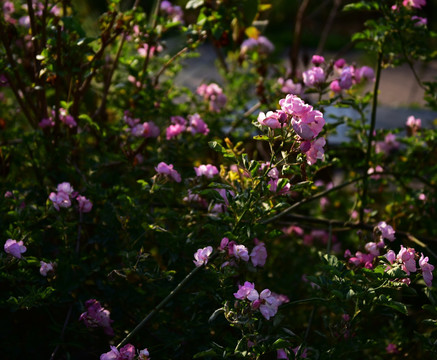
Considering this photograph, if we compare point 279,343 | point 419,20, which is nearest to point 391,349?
point 279,343

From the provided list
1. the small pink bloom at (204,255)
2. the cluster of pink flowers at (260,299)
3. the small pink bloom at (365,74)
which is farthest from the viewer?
the small pink bloom at (365,74)

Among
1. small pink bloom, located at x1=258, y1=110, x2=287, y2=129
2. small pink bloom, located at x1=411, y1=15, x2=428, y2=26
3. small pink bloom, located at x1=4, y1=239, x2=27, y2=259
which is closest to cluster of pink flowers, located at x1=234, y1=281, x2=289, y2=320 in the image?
small pink bloom, located at x1=258, y1=110, x2=287, y2=129

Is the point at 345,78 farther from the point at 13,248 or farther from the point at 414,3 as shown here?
the point at 13,248

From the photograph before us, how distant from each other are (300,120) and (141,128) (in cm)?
82

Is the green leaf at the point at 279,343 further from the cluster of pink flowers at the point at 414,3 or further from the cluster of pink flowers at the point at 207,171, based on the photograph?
the cluster of pink flowers at the point at 414,3

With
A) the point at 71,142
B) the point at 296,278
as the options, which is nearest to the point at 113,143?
the point at 71,142

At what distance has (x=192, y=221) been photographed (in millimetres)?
1756

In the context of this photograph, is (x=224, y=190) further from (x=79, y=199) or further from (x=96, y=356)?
(x=96, y=356)

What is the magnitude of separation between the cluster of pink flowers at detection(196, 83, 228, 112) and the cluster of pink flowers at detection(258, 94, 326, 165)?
1184 mm

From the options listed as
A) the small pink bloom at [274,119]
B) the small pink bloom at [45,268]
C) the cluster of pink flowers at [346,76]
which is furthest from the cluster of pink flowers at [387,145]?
the small pink bloom at [45,268]

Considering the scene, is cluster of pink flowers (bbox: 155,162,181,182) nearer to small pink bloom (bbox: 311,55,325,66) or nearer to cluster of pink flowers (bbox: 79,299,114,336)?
cluster of pink flowers (bbox: 79,299,114,336)

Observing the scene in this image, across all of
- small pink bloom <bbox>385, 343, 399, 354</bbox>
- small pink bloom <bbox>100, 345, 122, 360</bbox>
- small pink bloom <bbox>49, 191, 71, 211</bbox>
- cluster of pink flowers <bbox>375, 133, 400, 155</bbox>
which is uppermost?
small pink bloom <bbox>49, 191, 71, 211</bbox>

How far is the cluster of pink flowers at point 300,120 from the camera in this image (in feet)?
3.99

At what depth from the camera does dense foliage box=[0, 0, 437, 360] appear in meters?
1.31
